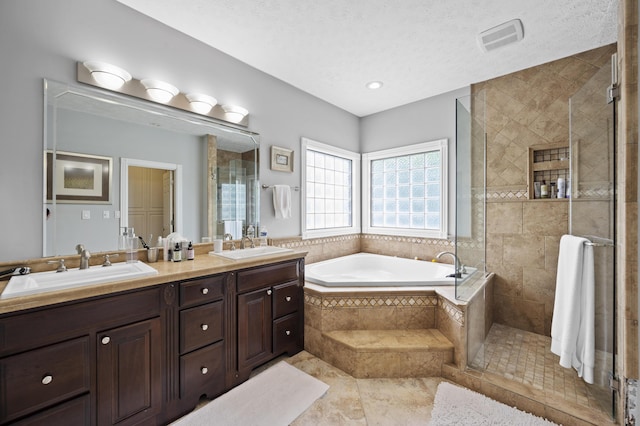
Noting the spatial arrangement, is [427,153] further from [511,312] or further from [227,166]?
[227,166]

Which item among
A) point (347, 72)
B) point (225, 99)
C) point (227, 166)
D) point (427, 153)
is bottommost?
point (227, 166)

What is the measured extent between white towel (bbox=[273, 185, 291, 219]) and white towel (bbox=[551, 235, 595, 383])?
7.90 feet

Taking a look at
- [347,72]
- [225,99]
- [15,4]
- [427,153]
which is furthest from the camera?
[427,153]

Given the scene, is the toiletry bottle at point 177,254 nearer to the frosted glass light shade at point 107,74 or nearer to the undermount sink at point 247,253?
the undermount sink at point 247,253

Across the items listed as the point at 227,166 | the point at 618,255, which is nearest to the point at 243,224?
the point at 227,166

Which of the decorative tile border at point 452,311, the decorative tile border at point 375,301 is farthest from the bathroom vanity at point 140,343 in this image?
the decorative tile border at point 452,311

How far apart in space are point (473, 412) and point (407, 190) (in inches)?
101

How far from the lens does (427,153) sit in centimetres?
354

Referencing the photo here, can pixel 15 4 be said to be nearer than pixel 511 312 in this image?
Yes

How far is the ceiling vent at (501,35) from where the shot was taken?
2068mm

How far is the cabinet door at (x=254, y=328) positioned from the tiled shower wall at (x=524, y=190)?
2.48 meters

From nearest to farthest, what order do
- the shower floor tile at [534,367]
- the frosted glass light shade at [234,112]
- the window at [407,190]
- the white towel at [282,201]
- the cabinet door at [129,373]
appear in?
the cabinet door at [129,373], the shower floor tile at [534,367], the frosted glass light shade at [234,112], the white towel at [282,201], the window at [407,190]

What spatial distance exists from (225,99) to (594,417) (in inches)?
Result: 137

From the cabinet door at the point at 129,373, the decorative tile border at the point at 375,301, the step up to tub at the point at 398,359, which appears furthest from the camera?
the decorative tile border at the point at 375,301
